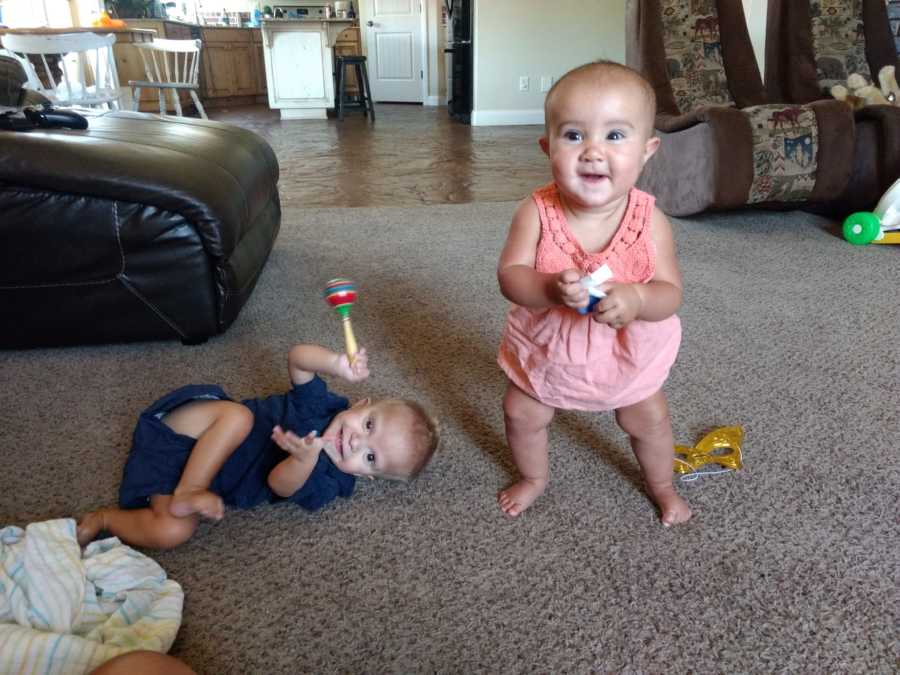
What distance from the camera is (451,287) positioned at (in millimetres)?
1882

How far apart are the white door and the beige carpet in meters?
6.69

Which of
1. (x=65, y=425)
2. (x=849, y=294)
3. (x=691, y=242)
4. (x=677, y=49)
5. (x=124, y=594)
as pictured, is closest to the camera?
(x=124, y=594)

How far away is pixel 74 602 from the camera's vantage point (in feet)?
2.41

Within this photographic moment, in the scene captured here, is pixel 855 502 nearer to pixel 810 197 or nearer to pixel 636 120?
pixel 636 120

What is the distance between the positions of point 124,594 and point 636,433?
727mm

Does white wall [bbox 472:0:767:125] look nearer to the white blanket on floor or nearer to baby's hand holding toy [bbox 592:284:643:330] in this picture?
baby's hand holding toy [bbox 592:284:643:330]

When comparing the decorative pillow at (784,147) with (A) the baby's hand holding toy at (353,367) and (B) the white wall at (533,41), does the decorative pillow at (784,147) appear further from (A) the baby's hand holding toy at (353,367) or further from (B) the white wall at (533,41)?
(B) the white wall at (533,41)

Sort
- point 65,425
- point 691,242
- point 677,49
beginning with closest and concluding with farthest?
1. point 65,425
2. point 691,242
3. point 677,49

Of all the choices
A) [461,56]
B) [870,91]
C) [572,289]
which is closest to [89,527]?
[572,289]

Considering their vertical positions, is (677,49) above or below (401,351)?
above

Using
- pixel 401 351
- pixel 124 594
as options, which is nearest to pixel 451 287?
pixel 401 351

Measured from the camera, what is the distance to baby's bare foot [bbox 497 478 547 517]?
0.98m

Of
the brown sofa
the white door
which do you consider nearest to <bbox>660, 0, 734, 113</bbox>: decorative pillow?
the brown sofa

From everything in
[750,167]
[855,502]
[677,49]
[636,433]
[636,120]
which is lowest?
[855,502]
